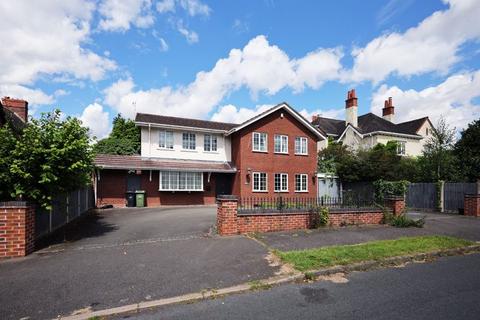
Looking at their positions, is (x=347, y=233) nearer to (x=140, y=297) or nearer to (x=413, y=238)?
(x=413, y=238)

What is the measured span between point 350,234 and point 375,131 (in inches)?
→ 1003

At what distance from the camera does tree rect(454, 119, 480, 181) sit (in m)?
22.8

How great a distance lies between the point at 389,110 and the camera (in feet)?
127

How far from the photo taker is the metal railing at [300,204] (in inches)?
398

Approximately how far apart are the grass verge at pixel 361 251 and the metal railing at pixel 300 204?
2.60 m

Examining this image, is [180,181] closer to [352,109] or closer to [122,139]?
[122,139]

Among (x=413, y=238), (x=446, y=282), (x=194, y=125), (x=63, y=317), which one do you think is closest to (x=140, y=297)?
(x=63, y=317)

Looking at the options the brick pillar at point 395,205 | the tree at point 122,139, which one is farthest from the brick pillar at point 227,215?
the tree at point 122,139

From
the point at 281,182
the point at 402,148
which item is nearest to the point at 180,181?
the point at 281,182

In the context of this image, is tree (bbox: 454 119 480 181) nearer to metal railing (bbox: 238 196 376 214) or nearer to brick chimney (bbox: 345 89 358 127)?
brick chimney (bbox: 345 89 358 127)

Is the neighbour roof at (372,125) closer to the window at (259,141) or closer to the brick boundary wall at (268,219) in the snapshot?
the window at (259,141)

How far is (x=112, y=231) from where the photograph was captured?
414 inches

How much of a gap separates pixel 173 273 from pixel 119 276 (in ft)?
3.37

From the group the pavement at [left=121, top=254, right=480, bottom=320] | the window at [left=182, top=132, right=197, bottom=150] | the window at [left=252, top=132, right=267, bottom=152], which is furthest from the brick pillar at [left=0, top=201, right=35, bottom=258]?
the window at [left=252, top=132, right=267, bottom=152]
